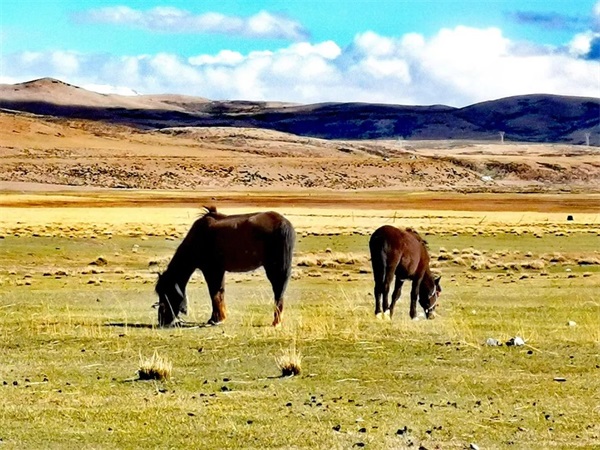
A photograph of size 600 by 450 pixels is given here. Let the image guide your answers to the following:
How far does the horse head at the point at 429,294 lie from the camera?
19.7m

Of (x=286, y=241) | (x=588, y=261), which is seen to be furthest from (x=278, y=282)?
(x=588, y=261)

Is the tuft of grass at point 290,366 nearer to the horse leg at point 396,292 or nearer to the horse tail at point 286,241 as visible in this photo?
the horse tail at point 286,241

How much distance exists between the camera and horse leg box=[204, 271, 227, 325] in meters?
17.7

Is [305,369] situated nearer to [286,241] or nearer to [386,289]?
[286,241]

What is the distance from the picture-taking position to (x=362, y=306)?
21.2 metres

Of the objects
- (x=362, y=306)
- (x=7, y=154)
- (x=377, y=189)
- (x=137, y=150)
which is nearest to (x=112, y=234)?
(x=362, y=306)

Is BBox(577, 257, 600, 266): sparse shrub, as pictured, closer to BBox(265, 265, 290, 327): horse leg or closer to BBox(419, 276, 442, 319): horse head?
BBox(419, 276, 442, 319): horse head

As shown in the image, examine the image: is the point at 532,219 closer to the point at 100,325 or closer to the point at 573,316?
the point at 573,316

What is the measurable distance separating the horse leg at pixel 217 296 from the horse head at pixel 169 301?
46 cm

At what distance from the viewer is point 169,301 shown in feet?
58.0

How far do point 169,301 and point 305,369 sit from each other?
15.8 ft

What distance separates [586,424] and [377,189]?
118490 mm

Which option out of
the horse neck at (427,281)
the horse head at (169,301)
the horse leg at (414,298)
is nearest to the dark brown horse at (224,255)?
the horse head at (169,301)

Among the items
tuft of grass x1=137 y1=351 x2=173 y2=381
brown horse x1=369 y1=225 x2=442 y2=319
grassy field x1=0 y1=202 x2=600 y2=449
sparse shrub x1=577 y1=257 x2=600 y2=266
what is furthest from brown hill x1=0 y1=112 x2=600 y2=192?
tuft of grass x1=137 y1=351 x2=173 y2=381
